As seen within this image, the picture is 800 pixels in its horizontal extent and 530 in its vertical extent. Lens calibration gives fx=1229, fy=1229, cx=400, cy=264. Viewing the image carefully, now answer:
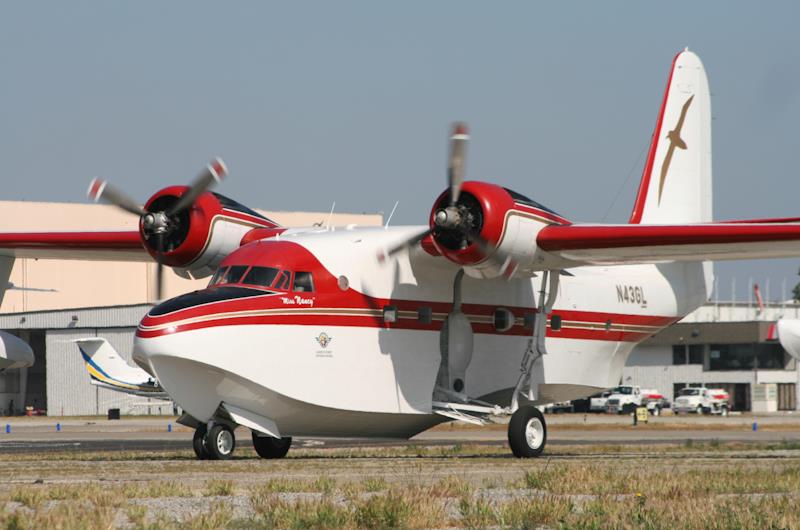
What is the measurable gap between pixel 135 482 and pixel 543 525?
244 inches

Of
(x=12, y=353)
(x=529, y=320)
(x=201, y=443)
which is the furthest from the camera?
(x=12, y=353)

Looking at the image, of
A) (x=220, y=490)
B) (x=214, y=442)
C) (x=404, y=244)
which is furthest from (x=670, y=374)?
(x=220, y=490)

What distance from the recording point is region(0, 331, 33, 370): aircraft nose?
2906cm

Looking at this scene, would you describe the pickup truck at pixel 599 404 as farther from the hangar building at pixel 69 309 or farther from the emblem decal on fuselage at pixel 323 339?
the emblem decal on fuselage at pixel 323 339

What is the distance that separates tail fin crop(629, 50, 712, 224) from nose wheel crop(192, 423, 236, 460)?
11691 millimetres

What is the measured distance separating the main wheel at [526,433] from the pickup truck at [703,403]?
48.4 metres

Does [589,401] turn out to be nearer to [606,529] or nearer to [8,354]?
[8,354]

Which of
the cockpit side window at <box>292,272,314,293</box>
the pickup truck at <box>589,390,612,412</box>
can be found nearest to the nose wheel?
the cockpit side window at <box>292,272,314,293</box>

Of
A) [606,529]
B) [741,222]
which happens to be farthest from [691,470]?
[606,529]

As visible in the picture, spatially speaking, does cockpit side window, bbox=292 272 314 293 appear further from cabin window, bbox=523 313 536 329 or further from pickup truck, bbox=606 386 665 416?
pickup truck, bbox=606 386 665 416

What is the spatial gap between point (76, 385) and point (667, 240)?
5961cm

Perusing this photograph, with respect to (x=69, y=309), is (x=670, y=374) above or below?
below

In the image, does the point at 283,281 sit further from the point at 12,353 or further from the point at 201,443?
the point at 12,353

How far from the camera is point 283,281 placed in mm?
20578
